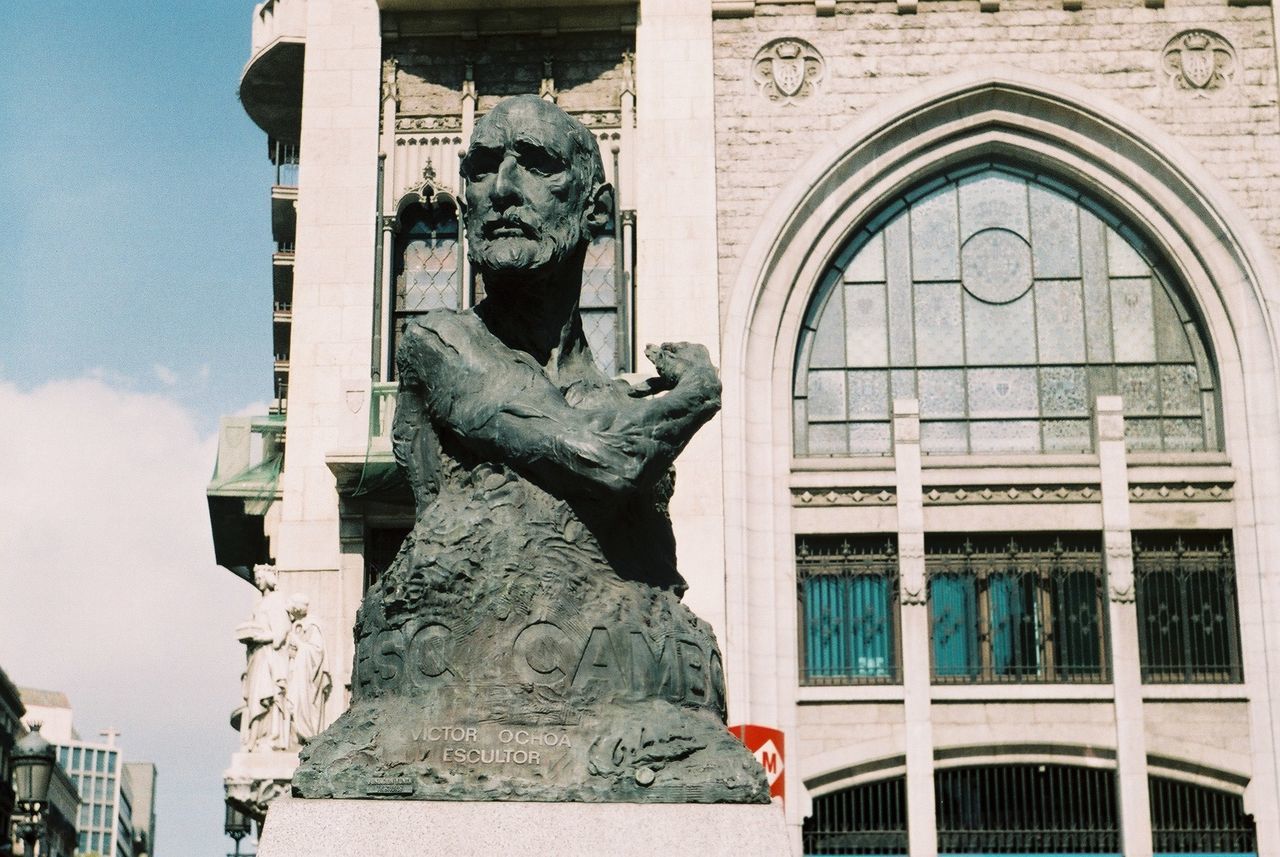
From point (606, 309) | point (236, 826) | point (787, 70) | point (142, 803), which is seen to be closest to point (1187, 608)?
point (606, 309)

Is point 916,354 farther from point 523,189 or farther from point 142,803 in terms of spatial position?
point 142,803

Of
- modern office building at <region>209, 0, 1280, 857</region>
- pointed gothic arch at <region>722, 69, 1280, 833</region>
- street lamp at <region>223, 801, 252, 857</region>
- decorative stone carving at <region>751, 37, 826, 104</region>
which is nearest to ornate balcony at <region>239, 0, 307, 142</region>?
modern office building at <region>209, 0, 1280, 857</region>

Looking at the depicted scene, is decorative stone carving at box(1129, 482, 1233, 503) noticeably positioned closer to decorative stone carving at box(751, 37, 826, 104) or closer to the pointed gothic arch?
the pointed gothic arch

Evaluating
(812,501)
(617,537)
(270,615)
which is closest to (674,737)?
(617,537)

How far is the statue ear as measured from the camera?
5996mm

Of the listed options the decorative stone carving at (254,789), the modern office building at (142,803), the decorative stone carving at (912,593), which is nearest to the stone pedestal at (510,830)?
the decorative stone carving at (254,789)

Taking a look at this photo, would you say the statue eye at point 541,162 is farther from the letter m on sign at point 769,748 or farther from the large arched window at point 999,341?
the large arched window at point 999,341

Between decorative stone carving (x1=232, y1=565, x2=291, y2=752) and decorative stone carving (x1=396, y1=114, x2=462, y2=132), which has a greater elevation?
decorative stone carving (x1=396, y1=114, x2=462, y2=132)

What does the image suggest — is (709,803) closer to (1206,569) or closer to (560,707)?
(560,707)

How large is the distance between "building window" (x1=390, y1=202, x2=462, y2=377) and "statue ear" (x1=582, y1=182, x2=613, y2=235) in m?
18.2

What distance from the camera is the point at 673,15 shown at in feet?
80.4

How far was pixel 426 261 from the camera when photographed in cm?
2447

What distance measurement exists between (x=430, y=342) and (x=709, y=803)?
1664 millimetres

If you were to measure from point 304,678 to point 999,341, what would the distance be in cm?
1011
